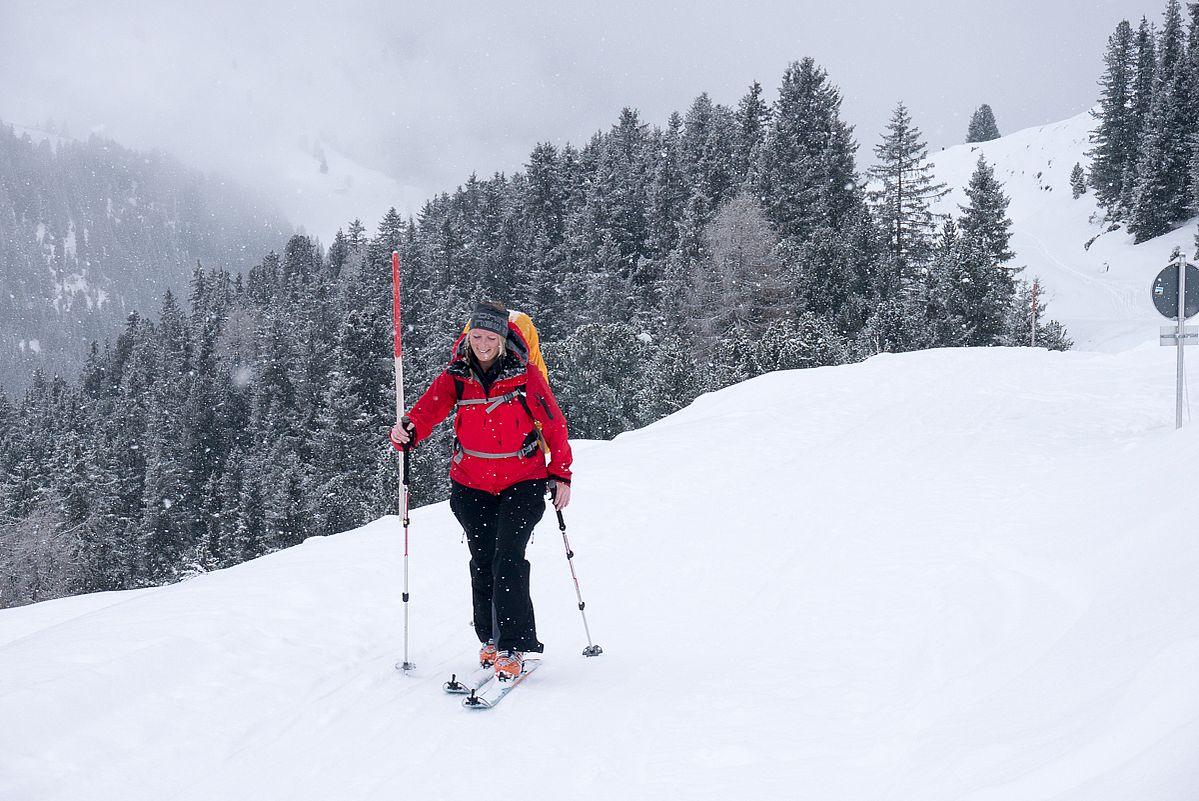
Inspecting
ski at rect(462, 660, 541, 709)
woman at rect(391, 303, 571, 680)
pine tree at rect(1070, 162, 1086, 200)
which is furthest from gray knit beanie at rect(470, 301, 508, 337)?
pine tree at rect(1070, 162, 1086, 200)

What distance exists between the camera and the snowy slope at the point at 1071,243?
4853cm

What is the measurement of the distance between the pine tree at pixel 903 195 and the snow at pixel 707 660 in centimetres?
4964

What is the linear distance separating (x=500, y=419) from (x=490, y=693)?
61.3 inches

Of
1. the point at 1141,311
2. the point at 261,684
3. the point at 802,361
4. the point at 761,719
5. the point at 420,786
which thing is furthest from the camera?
the point at 1141,311

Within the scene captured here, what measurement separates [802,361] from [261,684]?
29.6 metres

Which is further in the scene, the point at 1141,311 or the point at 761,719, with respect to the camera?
the point at 1141,311

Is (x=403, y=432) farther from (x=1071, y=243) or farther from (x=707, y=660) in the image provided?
(x=1071, y=243)

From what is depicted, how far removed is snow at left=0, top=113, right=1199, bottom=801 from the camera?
352 centimetres

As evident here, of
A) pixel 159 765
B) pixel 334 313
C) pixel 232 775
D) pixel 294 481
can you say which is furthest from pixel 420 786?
pixel 334 313

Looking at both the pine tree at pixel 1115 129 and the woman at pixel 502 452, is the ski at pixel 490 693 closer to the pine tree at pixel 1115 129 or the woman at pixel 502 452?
the woman at pixel 502 452

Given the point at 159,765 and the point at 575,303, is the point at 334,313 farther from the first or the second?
the point at 159,765

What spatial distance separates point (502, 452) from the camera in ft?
16.7

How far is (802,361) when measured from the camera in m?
32.8

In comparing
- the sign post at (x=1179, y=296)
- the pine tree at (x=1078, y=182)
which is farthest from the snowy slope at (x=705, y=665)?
the pine tree at (x=1078, y=182)
